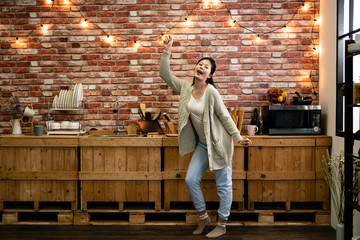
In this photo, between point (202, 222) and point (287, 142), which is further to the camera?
point (287, 142)

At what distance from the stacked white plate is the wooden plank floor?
1.35m

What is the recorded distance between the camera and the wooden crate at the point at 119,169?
3533mm

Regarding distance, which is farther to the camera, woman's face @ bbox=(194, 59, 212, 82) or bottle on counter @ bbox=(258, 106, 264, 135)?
bottle on counter @ bbox=(258, 106, 264, 135)

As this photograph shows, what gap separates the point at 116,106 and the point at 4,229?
1.77 m

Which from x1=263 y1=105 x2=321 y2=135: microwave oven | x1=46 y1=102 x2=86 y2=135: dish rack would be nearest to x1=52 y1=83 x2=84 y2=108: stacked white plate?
x1=46 y1=102 x2=86 y2=135: dish rack

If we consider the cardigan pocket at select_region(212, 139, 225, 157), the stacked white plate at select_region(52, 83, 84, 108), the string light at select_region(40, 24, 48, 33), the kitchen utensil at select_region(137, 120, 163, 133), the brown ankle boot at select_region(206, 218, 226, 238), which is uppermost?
the string light at select_region(40, 24, 48, 33)

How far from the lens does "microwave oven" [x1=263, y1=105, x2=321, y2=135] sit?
3.60 m

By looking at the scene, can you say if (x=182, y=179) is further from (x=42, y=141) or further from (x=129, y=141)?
(x=42, y=141)

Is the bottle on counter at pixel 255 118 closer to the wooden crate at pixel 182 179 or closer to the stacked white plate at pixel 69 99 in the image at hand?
the wooden crate at pixel 182 179

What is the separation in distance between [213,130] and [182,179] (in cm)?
74

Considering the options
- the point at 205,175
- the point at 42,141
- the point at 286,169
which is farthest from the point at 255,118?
the point at 42,141

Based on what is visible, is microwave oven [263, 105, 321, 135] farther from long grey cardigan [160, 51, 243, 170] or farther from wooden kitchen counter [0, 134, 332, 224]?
long grey cardigan [160, 51, 243, 170]

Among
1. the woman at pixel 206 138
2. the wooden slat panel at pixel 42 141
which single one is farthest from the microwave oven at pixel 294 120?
the wooden slat panel at pixel 42 141

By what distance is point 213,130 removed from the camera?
3.12 metres
